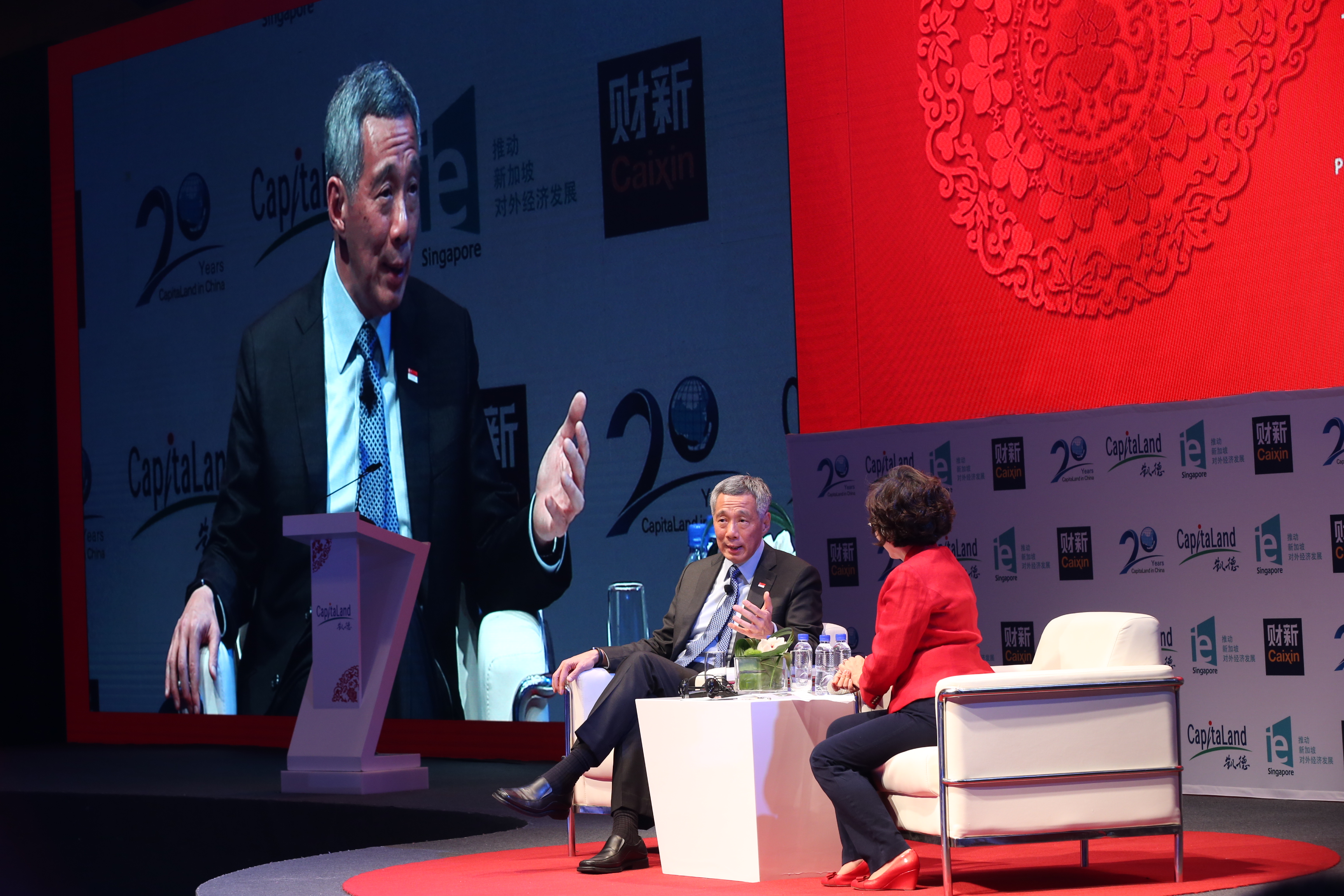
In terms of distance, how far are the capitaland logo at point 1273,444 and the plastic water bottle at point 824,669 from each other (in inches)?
81.3

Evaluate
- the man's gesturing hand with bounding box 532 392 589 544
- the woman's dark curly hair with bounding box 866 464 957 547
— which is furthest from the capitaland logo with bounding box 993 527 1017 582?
the man's gesturing hand with bounding box 532 392 589 544

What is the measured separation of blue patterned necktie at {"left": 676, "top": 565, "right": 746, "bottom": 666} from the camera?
429cm

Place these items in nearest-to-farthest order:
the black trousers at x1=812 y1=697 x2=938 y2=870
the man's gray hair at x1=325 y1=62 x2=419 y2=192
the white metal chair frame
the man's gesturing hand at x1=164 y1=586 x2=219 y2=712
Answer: the white metal chair frame < the black trousers at x1=812 y1=697 x2=938 y2=870 < the man's gray hair at x1=325 y1=62 x2=419 y2=192 < the man's gesturing hand at x1=164 y1=586 x2=219 y2=712

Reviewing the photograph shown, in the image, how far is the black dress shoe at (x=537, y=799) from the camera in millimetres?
3979

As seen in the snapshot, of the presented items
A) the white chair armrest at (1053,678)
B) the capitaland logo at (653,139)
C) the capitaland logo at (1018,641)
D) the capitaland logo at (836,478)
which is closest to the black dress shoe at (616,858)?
the white chair armrest at (1053,678)

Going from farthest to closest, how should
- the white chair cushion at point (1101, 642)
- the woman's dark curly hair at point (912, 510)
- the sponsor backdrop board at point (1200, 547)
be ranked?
1. the sponsor backdrop board at point (1200, 547)
2. the white chair cushion at point (1101, 642)
3. the woman's dark curly hair at point (912, 510)

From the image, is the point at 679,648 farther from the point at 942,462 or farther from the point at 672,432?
the point at 672,432

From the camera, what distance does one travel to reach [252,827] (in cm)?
604

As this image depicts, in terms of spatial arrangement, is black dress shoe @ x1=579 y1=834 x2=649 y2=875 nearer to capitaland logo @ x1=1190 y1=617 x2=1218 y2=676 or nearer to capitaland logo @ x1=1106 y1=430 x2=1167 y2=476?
capitaland logo @ x1=1190 y1=617 x2=1218 y2=676

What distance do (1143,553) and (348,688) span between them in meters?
3.27

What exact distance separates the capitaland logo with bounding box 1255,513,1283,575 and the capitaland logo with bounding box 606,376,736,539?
7.28 ft

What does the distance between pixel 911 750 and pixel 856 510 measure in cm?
266

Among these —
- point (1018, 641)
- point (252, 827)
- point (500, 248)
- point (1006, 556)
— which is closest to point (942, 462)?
point (1006, 556)

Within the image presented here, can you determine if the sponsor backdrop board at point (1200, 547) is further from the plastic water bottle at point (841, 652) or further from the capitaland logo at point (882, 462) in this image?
the plastic water bottle at point (841, 652)
